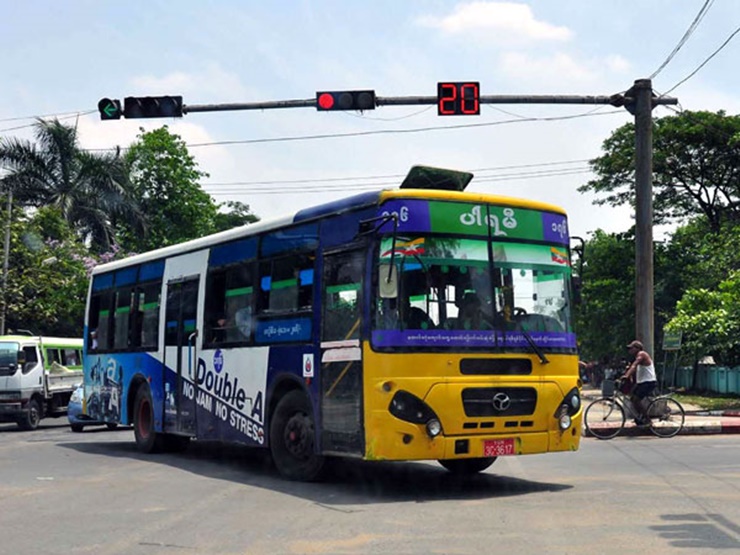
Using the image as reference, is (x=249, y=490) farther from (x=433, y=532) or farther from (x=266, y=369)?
(x=433, y=532)

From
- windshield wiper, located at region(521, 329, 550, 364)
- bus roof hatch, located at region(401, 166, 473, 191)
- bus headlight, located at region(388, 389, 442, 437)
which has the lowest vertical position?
bus headlight, located at region(388, 389, 442, 437)

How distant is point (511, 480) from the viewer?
11438mm

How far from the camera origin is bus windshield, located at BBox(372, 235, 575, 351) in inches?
389

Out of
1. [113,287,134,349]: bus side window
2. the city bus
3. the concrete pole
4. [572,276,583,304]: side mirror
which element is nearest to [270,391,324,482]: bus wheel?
the city bus

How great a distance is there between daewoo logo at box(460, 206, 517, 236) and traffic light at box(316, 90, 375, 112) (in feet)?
18.9

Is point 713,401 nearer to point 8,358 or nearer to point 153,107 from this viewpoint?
point 8,358

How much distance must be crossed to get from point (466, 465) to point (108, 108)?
27.0ft

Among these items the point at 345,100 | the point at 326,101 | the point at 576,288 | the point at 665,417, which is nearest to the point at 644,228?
the point at 665,417

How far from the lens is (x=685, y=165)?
Result: 1718 inches

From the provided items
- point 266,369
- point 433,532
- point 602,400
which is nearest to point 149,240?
point 602,400

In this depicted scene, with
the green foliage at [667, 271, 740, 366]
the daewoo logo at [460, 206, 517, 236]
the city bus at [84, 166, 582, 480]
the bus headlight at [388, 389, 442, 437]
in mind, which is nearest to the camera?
the bus headlight at [388, 389, 442, 437]

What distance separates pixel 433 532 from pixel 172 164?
47.5 meters

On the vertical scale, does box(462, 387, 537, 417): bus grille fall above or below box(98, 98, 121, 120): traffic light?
below

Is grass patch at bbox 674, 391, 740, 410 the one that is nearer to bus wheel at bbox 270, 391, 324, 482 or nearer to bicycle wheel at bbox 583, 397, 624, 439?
bicycle wheel at bbox 583, 397, 624, 439
